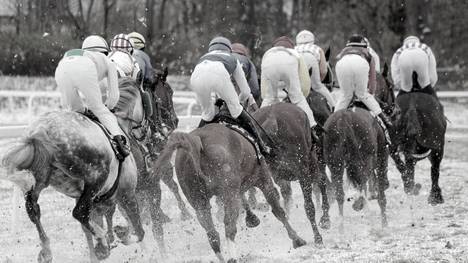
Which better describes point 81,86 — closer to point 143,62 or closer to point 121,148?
point 121,148

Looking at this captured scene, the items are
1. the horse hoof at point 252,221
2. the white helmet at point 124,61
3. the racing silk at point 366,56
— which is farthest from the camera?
the racing silk at point 366,56

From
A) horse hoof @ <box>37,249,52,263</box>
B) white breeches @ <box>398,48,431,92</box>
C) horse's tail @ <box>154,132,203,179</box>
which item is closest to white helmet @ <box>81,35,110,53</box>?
horse's tail @ <box>154,132,203,179</box>

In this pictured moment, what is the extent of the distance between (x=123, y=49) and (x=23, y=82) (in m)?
16.4

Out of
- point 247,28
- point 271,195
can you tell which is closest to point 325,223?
point 271,195

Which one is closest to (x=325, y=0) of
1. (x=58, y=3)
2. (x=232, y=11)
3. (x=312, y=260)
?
(x=232, y=11)

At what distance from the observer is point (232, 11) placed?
33.0m

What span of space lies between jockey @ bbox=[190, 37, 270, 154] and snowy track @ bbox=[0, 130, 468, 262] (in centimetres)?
127

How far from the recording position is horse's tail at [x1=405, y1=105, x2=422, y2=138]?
1223 centimetres

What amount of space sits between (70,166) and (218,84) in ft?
6.16

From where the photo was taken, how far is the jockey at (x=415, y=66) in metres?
12.2

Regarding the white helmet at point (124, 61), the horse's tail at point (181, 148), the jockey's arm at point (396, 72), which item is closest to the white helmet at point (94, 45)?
the white helmet at point (124, 61)

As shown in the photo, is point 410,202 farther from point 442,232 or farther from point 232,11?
point 232,11

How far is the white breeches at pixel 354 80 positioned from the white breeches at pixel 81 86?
11.4 feet

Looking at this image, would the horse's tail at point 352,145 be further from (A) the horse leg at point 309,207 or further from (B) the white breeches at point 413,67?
(B) the white breeches at point 413,67
